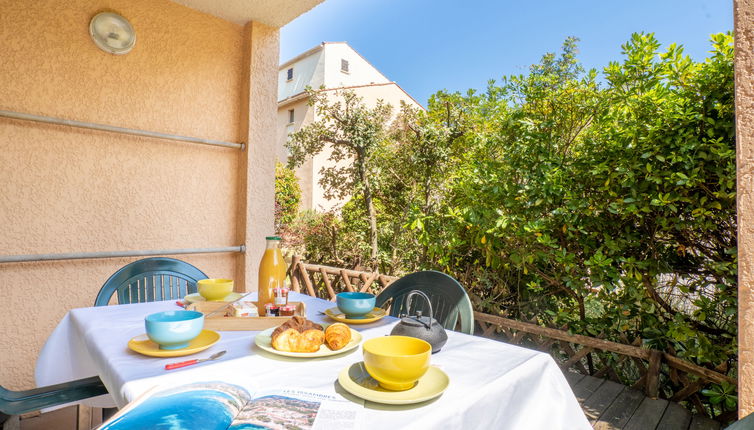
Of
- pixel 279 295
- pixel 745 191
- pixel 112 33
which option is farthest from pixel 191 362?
pixel 112 33

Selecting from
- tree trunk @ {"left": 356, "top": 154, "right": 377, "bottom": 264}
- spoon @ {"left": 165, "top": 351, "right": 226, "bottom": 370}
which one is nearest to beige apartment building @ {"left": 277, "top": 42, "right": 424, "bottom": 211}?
tree trunk @ {"left": 356, "top": 154, "right": 377, "bottom": 264}

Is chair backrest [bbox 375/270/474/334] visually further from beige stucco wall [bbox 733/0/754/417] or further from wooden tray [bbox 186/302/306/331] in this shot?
beige stucco wall [bbox 733/0/754/417]

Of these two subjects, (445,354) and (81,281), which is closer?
(445,354)

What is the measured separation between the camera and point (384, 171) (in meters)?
5.28

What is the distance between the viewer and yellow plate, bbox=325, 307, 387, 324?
1.24 metres

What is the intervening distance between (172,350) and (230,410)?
38 centimetres

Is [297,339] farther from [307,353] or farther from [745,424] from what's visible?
[745,424]

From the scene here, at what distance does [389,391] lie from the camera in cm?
73

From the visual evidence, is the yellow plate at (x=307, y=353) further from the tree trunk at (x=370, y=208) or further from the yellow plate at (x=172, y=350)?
the tree trunk at (x=370, y=208)

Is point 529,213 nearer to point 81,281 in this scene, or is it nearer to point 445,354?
point 445,354

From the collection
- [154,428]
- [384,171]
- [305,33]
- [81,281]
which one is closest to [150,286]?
[81,281]

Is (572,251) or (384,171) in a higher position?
(384,171)

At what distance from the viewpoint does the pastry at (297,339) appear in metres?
0.95

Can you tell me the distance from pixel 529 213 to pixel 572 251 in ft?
1.16
